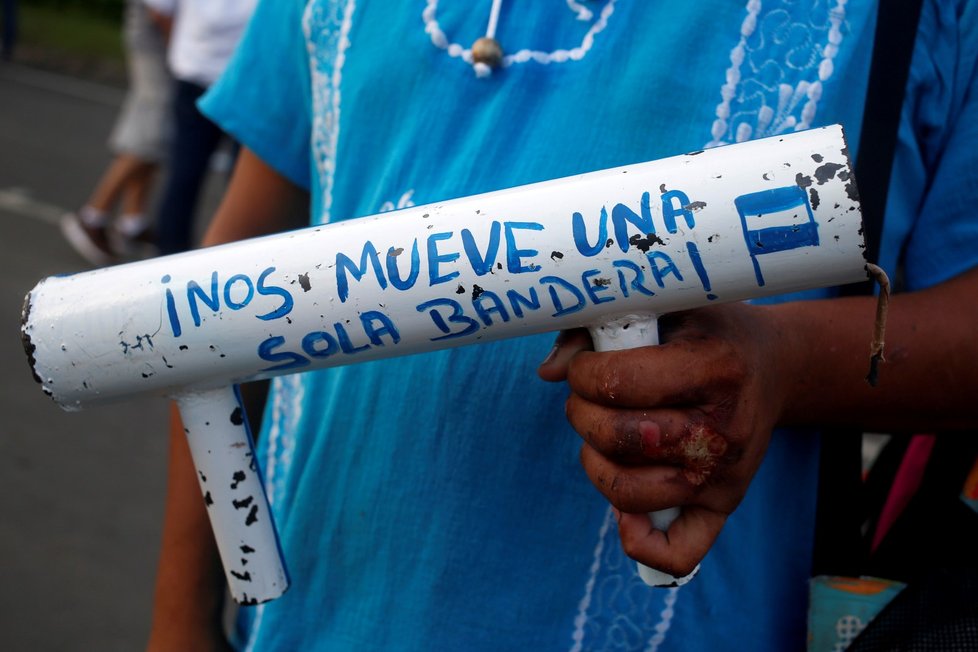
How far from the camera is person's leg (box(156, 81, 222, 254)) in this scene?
4.49 m

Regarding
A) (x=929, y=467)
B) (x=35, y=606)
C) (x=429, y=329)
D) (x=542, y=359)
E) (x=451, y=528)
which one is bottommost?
(x=35, y=606)

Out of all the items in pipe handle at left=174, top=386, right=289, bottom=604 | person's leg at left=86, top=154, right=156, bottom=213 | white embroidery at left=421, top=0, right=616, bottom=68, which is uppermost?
white embroidery at left=421, top=0, right=616, bottom=68

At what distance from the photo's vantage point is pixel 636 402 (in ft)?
2.72

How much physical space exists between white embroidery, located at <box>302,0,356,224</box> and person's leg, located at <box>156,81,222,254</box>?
3469mm

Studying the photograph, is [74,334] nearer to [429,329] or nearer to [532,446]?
[429,329]

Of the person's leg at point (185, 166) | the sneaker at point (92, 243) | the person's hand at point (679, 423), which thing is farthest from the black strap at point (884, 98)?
the sneaker at point (92, 243)

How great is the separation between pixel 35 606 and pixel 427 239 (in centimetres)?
243

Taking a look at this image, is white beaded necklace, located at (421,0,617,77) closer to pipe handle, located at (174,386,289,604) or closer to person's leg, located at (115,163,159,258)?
pipe handle, located at (174,386,289,604)

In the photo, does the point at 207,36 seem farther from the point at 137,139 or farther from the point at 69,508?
the point at 69,508

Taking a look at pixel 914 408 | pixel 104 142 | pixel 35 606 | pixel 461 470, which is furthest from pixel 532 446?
pixel 104 142

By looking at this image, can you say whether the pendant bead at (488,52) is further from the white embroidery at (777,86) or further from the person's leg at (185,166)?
the person's leg at (185,166)

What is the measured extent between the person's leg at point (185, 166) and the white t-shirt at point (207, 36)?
4.5 inches

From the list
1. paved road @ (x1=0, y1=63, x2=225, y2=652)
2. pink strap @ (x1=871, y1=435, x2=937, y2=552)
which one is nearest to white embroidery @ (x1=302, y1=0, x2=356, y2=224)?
pink strap @ (x1=871, y1=435, x2=937, y2=552)

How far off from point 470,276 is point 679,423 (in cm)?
21
